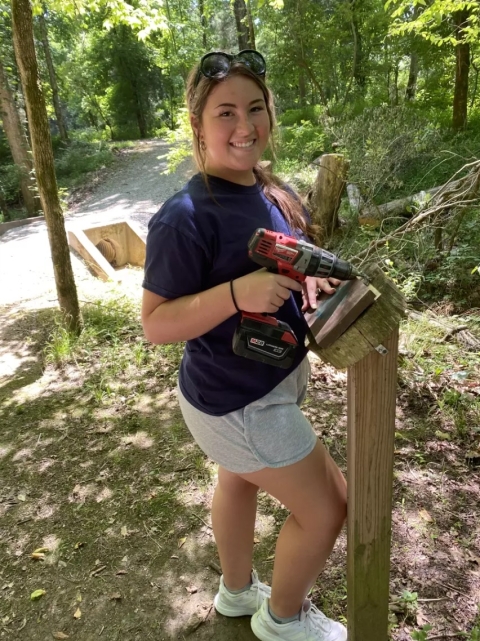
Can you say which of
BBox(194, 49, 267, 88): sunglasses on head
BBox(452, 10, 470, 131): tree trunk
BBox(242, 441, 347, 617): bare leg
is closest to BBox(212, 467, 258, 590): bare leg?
BBox(242, 441, 347, 617): bare leg

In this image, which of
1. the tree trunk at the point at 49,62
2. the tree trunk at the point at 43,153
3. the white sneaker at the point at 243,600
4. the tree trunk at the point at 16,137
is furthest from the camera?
the tree trunk at the point at 49,62

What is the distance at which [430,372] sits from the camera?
11.3ft

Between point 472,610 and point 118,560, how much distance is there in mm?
1796

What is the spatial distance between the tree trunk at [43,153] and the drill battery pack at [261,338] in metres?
3.80

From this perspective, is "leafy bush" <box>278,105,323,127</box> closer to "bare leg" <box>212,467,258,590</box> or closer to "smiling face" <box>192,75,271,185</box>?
"smiling face" <box>192,75,271,185</box>

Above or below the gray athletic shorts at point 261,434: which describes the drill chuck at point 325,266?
above

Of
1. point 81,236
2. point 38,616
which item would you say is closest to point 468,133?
point 81,236

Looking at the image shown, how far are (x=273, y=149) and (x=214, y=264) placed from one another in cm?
67

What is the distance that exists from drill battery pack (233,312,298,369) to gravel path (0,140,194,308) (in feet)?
18.7

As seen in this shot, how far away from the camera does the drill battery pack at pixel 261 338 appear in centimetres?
121

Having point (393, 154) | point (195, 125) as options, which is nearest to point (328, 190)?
point (393, 154)

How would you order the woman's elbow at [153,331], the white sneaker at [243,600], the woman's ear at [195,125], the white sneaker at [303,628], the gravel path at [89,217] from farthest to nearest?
the gravel path at [89,217] → the white sneaker at [243,600] → the white sneaker at [303,628] → the woman's ear at [195,125] → the woman's elbow at [153,331]

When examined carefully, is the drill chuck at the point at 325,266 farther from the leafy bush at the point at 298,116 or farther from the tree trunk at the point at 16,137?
the leafy bush at the point at 298,116

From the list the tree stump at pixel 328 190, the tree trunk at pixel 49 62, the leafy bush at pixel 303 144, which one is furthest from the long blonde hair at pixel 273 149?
the tree trunk at pixel 49 62
